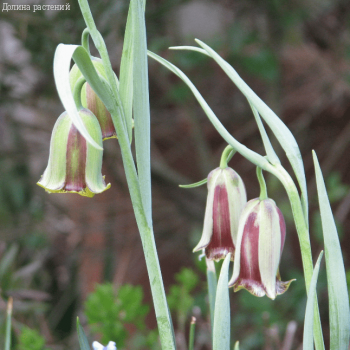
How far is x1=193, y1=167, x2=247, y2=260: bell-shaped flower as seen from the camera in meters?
0.50

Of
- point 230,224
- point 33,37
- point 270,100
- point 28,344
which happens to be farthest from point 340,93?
point 28,344

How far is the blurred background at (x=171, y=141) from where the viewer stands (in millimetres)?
1241

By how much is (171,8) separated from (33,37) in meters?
0.44

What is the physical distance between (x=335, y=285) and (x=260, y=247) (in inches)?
3.2

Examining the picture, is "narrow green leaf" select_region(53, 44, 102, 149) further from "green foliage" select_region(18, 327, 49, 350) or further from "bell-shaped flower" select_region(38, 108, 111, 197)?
"green foliage" select_region(18, 327, 49, 350)

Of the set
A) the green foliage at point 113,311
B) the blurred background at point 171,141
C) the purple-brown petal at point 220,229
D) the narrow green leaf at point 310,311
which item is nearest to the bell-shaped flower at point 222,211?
the purple-brown petal at point 220,229

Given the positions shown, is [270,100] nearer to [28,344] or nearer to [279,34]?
[279,34]

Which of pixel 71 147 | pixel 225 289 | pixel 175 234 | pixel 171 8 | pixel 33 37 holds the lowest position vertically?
pixel 175 234

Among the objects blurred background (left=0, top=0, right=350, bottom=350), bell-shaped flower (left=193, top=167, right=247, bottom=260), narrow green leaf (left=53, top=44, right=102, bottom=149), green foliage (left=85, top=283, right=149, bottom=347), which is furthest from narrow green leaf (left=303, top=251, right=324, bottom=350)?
blurred background (left=0, top=0, right=350, bottom=350)

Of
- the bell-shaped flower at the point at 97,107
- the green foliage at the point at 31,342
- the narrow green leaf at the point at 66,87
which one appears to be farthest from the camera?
the green foliage at the point at 31,342

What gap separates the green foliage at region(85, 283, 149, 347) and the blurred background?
0.89 feet

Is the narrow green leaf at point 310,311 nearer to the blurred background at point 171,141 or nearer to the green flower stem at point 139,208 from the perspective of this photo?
the green flower stem at point 139,208

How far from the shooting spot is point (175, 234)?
171 centimetres

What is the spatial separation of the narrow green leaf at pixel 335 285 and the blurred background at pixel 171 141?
2.24 ft
